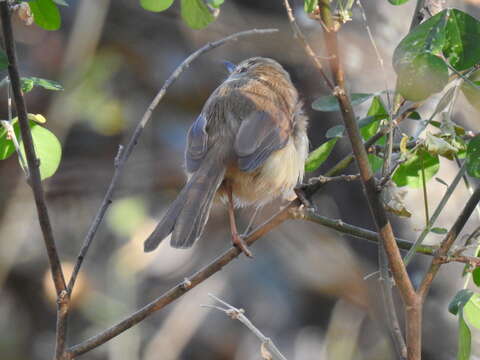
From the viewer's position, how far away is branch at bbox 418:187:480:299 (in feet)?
7.23

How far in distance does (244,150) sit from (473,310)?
171 centimetres

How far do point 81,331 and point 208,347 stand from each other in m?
1.39

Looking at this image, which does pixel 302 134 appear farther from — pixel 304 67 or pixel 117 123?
pixel 117 123

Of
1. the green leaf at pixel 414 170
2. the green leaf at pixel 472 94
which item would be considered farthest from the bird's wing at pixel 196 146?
the green leaf at pixel 472 94

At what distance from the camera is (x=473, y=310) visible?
93.7 inches

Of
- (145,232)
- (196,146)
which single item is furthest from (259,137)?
(145,232)

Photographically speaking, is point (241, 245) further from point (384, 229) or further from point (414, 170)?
point (384, 229)

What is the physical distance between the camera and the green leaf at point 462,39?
2180 millimetres

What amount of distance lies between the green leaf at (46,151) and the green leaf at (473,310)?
58.6 inches

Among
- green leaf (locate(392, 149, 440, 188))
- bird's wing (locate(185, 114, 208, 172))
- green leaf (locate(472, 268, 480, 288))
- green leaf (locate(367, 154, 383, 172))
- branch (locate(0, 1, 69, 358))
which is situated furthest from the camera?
bird's wing (locate(185, 114, 208, 172))

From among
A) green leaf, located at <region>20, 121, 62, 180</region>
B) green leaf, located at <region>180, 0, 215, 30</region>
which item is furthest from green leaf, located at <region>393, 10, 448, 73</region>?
green leaf, located at <region>20, 121, 62, 180</region>

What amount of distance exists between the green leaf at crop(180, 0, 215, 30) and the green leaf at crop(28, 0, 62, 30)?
49 cm

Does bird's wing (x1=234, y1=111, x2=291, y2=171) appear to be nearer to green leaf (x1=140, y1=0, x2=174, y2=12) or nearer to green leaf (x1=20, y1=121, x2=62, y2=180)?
green leaf (x1=20, y1=121, x2=62, y2=180)

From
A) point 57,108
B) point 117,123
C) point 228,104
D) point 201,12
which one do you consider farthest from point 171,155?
point 201,12
